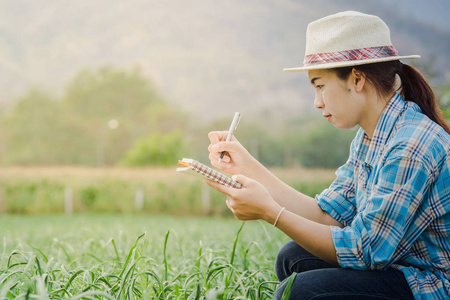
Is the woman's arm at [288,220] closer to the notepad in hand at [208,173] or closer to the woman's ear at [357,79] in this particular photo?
the notepad in hand at [208,173]

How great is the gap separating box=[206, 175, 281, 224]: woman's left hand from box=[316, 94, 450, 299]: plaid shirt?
0.53 ft

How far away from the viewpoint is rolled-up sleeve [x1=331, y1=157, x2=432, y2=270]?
1.14 metres

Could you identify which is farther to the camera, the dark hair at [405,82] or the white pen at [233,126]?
the white pen at [233,126]

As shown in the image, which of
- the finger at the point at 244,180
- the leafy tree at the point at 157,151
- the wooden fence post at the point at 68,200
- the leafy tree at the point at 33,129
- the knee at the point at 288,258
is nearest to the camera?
the finger at the point at 244,180

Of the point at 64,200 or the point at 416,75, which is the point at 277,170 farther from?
the point at 416,75

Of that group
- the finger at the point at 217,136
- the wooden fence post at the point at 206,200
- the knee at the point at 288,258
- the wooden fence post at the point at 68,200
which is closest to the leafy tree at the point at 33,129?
the wooden fence post at the point at 68,200

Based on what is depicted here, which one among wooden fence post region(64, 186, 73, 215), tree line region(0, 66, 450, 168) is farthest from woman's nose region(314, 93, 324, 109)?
wooden fence post region(64, 186, 73, 215)

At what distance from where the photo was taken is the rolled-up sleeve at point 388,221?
1142 mm

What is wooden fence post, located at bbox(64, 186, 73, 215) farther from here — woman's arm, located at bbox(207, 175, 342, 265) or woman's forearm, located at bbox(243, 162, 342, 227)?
woman's arm, located at bbox(207, 175, 342, 265)

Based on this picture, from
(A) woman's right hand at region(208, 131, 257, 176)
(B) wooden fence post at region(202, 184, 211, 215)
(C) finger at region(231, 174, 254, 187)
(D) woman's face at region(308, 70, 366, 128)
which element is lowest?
(B) wooden fence post at region(202, 184, 211, 215)

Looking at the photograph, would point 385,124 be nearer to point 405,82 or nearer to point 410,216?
point 405,82

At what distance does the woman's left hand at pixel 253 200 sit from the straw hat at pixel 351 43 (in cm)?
36

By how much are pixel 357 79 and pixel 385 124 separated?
0.46ft

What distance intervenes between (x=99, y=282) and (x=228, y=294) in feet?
1.23
